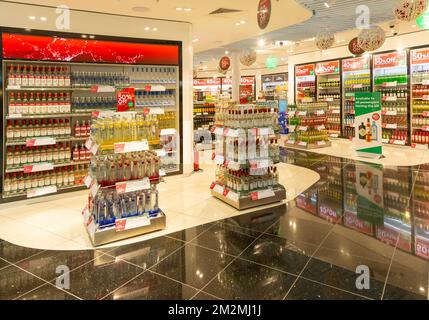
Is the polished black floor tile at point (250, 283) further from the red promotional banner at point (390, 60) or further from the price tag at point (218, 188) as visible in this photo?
the red promotional banner at point (390, 60)

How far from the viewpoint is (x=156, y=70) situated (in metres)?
6.88

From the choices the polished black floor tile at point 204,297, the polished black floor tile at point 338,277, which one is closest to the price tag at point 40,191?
the polished black floor tile at point 204,297

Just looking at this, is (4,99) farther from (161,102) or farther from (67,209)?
(161,102)

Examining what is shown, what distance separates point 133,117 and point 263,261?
224 cm

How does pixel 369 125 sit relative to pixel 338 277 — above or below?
above

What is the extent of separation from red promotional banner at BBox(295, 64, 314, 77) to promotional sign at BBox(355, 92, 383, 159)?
4.85 m

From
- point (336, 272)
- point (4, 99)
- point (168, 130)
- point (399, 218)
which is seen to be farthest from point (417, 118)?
point (4, 99)

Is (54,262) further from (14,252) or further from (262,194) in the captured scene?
(262,194)

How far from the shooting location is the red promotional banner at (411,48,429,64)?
9.84 m

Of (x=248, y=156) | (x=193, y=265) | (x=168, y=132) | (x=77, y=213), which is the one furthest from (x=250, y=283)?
(x=168, y=132)

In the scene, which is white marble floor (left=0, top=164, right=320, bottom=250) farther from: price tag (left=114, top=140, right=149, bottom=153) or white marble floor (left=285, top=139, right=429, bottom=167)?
white marble floor (left=285, top=139, right=429, bottom=167)

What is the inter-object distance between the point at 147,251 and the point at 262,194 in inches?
81.4

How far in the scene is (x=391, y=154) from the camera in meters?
9.17

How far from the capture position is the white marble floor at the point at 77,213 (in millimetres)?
3871
